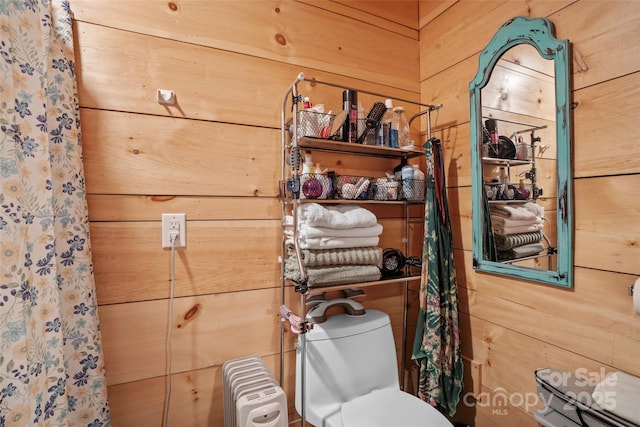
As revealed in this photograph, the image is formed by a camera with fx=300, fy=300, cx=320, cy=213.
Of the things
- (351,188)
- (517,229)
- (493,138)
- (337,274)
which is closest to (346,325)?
(337,274)

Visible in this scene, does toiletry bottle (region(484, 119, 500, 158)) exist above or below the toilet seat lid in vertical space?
above

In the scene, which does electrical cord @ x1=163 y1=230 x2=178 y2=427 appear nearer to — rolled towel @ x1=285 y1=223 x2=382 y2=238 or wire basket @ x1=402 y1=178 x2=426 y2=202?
rolled towel @ x1=285 y1=223 x2=382 y2=238

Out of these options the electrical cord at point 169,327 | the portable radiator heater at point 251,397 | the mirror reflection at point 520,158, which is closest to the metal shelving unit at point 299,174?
the portable radiator heater at point 251,397

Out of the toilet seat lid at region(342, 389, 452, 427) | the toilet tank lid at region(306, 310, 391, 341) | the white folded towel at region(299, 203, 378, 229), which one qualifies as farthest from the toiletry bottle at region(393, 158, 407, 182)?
the toilet seat lid at region(342, 389, 452, 427)

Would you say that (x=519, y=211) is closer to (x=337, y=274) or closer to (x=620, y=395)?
(x=620, y=395)

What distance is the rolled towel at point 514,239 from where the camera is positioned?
1.07m

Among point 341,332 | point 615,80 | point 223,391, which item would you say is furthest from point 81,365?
point 615,80

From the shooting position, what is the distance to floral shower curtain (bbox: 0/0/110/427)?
0.66 m

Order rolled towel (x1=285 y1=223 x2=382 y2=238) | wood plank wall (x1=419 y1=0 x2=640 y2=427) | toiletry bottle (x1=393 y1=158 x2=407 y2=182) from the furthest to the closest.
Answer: toiletry bottle (x1=393 y1=158 x2=407 y2=182) → rolled towel (x1=285 y1=223 x2=382 y2=238) → wood plank wall (x1=419 y1=0 x2=640 y2=427)

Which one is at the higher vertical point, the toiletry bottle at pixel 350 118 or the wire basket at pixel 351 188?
the toiletry bottle at pixel 350 118

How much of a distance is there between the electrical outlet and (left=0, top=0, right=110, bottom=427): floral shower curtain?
22 centimetres

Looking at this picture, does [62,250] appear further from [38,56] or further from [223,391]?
[223,391]

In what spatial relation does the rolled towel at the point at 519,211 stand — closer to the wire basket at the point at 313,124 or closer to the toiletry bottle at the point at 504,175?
the toiletry bottle at the point at 504,175

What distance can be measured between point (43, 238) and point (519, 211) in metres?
1.49
